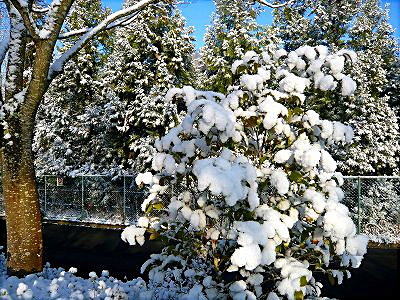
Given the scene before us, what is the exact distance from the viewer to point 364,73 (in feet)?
46.4

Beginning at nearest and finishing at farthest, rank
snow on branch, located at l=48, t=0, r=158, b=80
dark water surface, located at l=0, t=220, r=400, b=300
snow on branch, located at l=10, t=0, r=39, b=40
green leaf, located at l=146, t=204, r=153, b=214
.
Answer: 1. green leaf, located at l=146, t=204, r=153, b=214
2. snow on branch, located at l=10, t=0, r=39, b=40
3. snow on branch, located at l=48, t=0, r=158, b=80
4. dark water surface, located at l=0, t=220, r=400, b=300

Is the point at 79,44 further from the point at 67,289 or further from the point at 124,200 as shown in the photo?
the point at 124,200

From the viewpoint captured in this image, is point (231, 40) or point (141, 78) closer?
Answer: point (141, 78)

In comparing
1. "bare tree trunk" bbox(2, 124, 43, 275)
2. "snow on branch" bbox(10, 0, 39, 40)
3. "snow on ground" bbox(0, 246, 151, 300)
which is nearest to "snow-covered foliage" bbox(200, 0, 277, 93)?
"snow on branch" bbox(10, 0, 39, 40)

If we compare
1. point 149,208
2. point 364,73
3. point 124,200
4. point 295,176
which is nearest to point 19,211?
point 149,208

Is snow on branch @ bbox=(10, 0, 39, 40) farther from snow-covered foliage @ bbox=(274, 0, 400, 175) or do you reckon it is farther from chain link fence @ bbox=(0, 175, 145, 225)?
chain link fence @ bbox=(0, 175, 145, 225)

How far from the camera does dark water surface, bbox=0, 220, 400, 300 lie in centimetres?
537

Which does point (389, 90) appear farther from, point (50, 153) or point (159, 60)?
point (50, 153)

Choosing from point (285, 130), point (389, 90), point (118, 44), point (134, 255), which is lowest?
point (134, 255)

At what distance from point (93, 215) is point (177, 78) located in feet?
21.2

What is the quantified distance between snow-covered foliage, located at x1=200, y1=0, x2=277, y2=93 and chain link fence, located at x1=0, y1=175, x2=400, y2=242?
6.73 m

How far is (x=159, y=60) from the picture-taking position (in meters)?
14.7

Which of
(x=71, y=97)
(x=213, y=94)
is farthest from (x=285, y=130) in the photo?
(x=71, y=97)

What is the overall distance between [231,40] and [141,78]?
5295 millimetres
